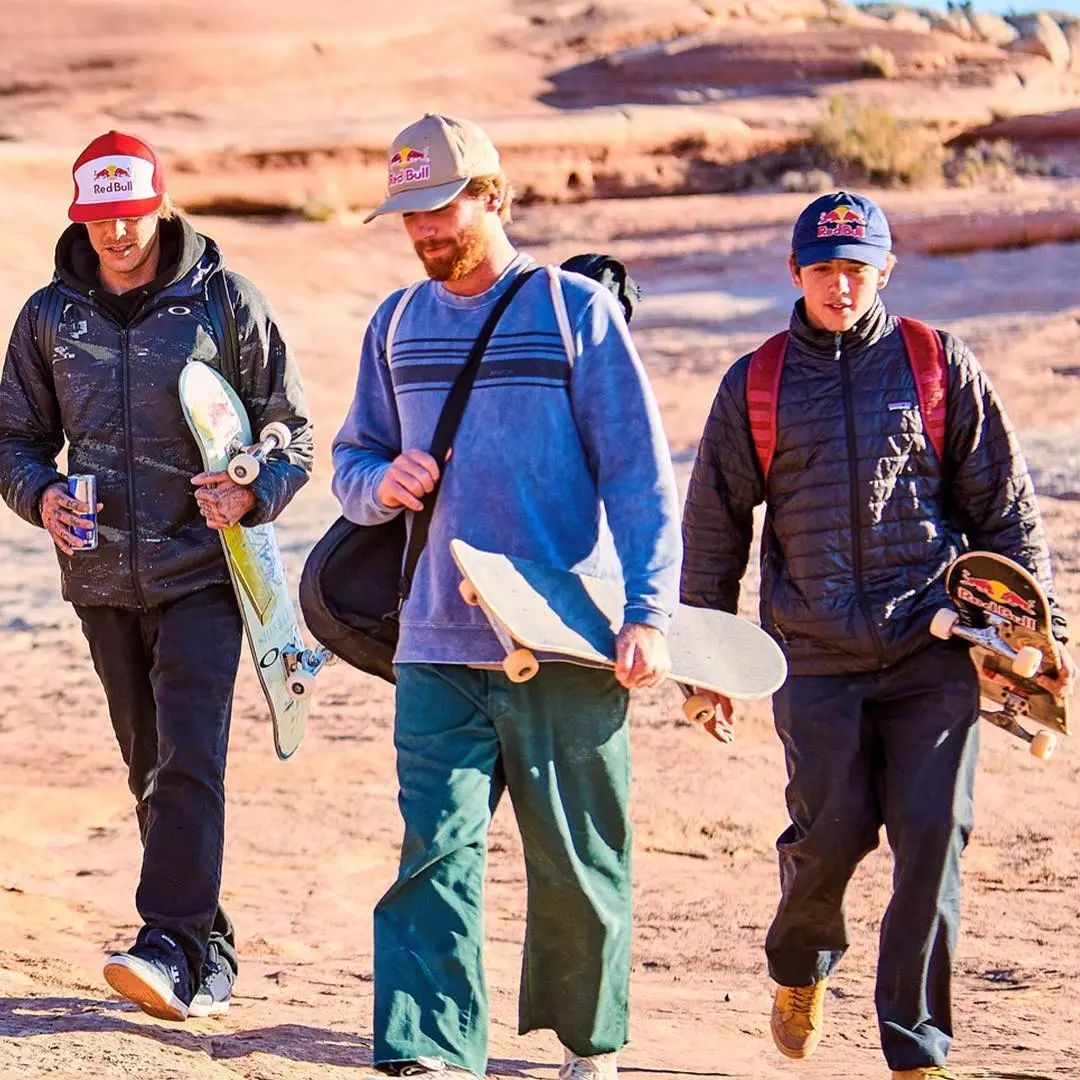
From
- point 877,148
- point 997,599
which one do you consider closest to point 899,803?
point 997,599

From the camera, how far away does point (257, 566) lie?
530 centimetres

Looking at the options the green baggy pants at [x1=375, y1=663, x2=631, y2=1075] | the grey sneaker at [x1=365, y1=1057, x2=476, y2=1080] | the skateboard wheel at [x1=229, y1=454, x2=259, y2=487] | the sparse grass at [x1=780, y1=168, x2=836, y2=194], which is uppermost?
the sparse grass at [x1=780, y1=168, x2=836, y2=194]

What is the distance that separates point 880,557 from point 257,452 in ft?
5.22

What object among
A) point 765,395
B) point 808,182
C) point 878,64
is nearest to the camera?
point 765,395

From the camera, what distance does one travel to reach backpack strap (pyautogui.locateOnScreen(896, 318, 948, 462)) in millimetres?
4762

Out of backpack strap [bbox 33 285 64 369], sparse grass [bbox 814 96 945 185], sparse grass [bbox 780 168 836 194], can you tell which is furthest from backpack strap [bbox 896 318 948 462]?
sparse grass [bbox 814 96 945 185]

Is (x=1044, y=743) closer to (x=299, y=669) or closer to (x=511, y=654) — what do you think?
(x=511, y=654)

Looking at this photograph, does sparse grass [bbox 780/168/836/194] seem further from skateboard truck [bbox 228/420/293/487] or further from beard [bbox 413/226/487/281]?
beard [bbox 413/226/487/281]

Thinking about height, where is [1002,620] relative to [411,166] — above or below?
below

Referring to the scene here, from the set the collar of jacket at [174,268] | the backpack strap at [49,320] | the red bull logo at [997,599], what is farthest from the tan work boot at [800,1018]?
the backpack strap at [49,320]

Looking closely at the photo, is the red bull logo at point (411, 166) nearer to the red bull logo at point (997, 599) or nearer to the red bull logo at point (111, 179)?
the red bull logo at point (111, 179)

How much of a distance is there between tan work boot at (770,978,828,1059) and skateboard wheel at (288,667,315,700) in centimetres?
145

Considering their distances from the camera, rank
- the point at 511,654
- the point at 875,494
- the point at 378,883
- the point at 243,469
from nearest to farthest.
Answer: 1. the point at 511,654
2. the point at 875,494
3. the point at 243,469
4. the point at 378,883

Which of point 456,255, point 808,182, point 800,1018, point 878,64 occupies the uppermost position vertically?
point 878,64
